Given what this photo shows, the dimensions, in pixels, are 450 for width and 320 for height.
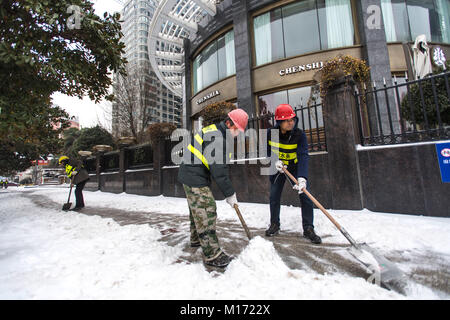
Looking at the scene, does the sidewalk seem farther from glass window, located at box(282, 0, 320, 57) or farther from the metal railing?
glass window, located at box(282, 0, 320, 57)

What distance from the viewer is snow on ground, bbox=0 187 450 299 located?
5.66 ft

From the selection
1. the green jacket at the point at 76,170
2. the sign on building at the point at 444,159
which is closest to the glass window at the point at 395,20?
the sign on building at the point at 444,159

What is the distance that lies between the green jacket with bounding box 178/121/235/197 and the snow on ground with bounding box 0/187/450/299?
2.64 feet

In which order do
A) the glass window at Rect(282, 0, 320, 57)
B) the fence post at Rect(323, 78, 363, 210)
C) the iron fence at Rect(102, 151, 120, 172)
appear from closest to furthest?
the fence post at Rect(323, 78, 363, 210)
the glass window at Rect(282, 0, 320, 57)
the iron fence at Rect(102, 151, 120, 172)

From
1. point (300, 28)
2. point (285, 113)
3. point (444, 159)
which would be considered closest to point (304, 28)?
point (300, 28)

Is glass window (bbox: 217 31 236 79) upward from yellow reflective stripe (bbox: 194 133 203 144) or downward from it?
upward

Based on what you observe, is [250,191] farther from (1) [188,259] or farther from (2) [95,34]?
(2) [95,34]

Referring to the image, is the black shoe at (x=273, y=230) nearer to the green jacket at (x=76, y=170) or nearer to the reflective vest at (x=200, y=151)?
the reflective vest at (x=200, y=151)

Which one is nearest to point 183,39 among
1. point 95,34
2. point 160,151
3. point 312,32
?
point 312,32

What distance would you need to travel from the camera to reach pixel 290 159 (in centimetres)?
338

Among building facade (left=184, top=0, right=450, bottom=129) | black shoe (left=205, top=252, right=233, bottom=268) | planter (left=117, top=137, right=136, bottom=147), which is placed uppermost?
building facade (left=184, top=0, right=450, bottom=129)

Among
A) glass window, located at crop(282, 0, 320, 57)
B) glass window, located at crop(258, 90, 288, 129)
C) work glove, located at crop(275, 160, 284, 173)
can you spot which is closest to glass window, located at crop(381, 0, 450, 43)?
glass window, located at crop(282, 0, 320, 57)
